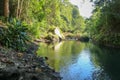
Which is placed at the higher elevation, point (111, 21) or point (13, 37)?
point (111, 21)

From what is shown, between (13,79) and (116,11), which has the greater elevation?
(116,11)

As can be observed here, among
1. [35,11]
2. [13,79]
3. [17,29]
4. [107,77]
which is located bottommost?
[107,77]

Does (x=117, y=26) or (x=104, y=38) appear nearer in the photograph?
(x=117, y=26)

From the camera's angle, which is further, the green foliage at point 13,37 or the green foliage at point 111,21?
the green foliage at point 111,21

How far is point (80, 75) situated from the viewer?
62.5ft

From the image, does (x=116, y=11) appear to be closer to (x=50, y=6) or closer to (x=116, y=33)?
(x=116, y=33)

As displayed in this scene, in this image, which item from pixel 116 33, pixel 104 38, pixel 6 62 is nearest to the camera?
pixel 6 62

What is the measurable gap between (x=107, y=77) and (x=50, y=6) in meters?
51.0

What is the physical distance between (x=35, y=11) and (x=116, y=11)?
1754cm

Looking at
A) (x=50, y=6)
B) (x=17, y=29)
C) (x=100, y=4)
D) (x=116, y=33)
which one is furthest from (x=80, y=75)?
(x=50, y=6)

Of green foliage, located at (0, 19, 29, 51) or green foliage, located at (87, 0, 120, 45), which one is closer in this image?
green foliage, located at (0, 19, 29, 51)

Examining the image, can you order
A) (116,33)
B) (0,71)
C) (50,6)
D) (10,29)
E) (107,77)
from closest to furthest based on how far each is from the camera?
(0,71), (107,77), (10,29), (116,33), (50,6)

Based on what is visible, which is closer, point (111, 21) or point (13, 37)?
point (13, 37)

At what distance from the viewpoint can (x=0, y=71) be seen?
10477mm
